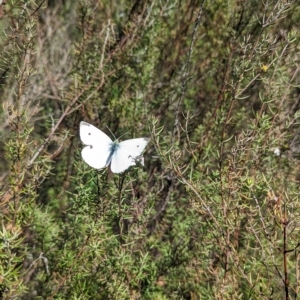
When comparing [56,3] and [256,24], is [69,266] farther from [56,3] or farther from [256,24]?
[56,3]

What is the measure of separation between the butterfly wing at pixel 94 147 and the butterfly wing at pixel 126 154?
0.04 meters

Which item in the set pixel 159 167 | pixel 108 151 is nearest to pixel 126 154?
pixel 108 151

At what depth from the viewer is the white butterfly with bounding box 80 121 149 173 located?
1.43 meters

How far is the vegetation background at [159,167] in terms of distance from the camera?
139cm

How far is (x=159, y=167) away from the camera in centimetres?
248

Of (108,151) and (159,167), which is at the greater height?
(108,151)

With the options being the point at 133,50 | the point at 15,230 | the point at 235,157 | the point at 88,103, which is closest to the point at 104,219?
the point at 15,230

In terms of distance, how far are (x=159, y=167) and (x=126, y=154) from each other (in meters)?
1.00

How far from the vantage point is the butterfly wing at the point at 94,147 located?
1.47 metres

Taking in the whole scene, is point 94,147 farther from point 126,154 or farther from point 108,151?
point 126,154

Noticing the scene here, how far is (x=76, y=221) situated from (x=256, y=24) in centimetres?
170

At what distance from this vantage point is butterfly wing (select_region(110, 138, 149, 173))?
1.41 m

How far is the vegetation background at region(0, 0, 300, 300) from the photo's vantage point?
1.39 m

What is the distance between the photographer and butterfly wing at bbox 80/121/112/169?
4.82 ft
